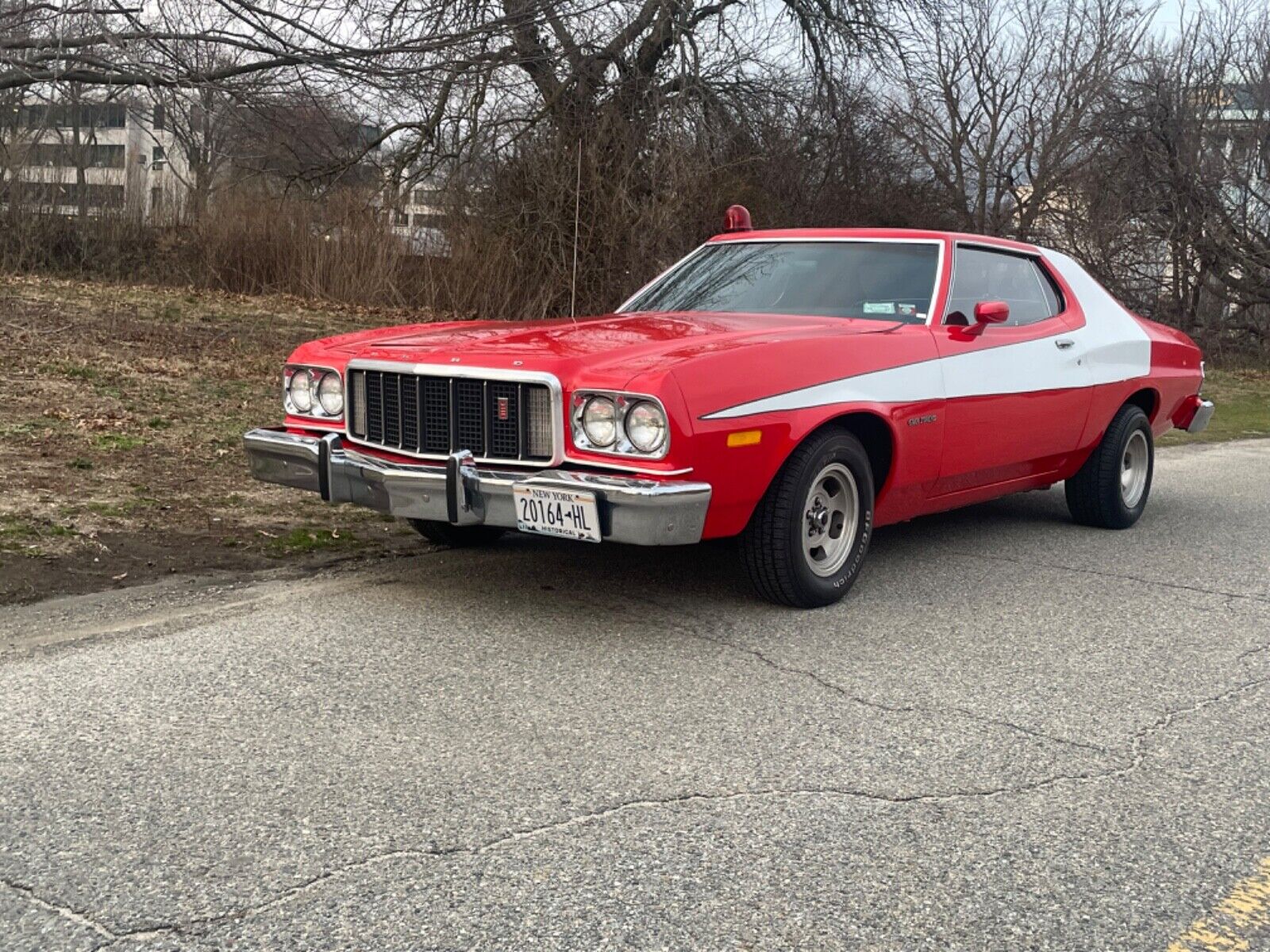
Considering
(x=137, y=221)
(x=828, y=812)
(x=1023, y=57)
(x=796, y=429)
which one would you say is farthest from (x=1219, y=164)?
(x=828, y=812)

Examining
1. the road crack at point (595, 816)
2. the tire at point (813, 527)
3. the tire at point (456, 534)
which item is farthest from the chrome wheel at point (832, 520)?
the tire at point (456, 534)

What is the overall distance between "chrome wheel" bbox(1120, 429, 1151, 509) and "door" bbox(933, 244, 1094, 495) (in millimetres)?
782

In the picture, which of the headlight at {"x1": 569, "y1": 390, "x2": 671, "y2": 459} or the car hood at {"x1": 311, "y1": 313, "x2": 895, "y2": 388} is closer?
the headlight at {"x1": 569, "y1": 390, "x2": 671, "y2": 459}

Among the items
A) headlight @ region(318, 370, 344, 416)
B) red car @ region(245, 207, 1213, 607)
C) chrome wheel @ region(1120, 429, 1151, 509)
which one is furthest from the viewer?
chrome wheel @ region(1120, 429, 1151, 509)

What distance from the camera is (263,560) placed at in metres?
5.89

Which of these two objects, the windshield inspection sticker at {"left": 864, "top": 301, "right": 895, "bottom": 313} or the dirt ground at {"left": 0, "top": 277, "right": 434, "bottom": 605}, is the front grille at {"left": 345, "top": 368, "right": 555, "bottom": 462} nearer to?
the dirt ground at {"left": 0, "top": 277, "right": 434, "bottom": 605}

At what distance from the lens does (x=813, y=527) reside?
517cm

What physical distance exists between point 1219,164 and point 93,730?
23.9 metres

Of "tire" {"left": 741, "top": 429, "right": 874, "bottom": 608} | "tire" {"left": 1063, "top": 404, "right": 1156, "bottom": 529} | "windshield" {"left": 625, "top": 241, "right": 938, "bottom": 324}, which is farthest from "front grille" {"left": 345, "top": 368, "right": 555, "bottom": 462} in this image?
"tire" {"left": 1063, "top": 404, "right": 1156, "bottom": 529}

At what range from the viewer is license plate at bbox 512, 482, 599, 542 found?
450 centimetres

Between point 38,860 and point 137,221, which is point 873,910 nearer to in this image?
point 38,860

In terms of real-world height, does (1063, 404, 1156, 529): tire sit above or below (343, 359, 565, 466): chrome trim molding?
below

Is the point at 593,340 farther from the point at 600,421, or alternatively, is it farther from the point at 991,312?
the point at 991,312

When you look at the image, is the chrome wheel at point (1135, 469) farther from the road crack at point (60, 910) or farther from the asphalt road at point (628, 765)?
the road crack at point (60, 910)
